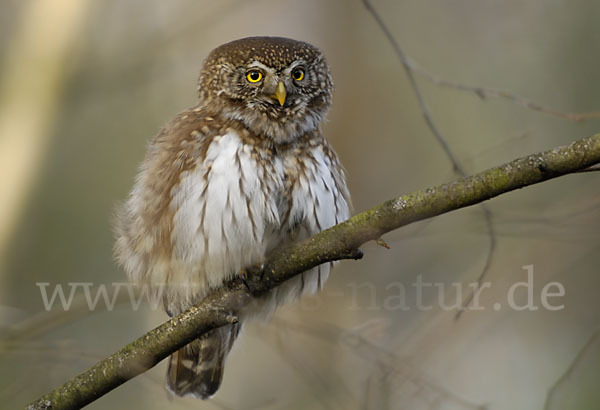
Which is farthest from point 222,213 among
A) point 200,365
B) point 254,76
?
point 200,365

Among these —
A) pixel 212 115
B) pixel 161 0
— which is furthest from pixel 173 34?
pixel 161 0

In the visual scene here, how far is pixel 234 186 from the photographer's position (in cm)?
327

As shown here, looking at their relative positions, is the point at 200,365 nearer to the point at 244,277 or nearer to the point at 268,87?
the point at 244,277

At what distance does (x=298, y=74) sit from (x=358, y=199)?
2863mm

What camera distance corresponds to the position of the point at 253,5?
26.6 feet

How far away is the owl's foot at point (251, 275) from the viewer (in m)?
3.07

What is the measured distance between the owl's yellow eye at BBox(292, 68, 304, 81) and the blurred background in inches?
37.5

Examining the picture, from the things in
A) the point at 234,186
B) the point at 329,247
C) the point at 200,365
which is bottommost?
the point at 200,365

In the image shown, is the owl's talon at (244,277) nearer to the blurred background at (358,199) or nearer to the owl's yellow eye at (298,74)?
the blurred background at (358,199)

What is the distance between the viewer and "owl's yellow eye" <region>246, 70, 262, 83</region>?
3715 millimetres

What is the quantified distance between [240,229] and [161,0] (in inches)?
180

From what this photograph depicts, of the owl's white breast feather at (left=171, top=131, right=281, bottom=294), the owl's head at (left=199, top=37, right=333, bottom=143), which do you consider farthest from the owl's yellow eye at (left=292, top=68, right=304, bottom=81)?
the owl's white breast feather at (left=171, top=131, right=281, bottom=294)

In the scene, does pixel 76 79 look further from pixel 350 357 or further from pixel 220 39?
pixel 220 39

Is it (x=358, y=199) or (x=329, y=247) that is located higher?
(x=329, y=247)
